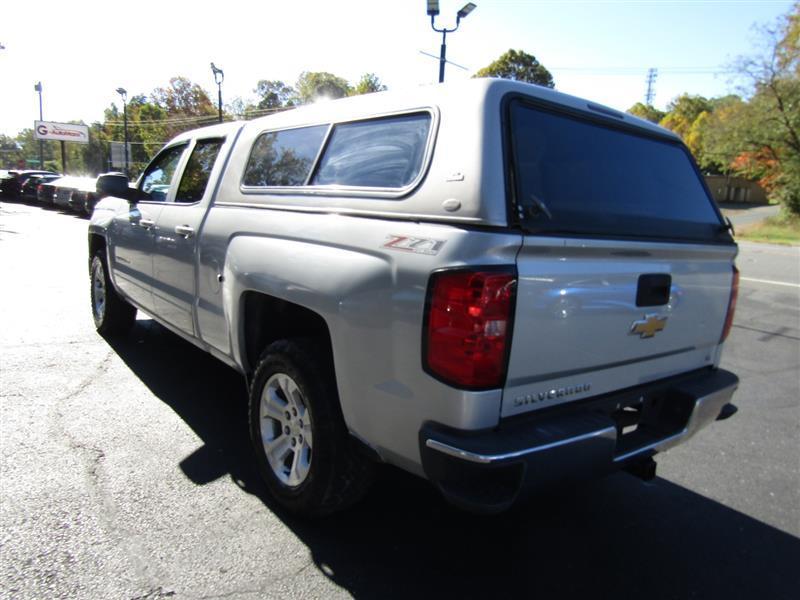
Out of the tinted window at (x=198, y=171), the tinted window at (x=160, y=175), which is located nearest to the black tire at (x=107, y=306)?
the tinted window at (x=160, y=175)

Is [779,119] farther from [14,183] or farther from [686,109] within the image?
[686,109]

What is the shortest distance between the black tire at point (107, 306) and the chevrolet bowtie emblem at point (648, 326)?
15.5 ft

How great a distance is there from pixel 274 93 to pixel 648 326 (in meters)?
87.3

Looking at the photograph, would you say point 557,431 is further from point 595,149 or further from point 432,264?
point 595,149

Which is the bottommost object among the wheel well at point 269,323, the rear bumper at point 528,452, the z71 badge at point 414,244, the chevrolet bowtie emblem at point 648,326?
the rear bumper at point 528,452

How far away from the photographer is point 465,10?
14453mm

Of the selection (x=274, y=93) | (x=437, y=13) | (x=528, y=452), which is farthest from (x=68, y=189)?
(x=274, y=93)

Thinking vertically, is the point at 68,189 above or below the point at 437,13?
below

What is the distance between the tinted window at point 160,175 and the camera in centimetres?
441

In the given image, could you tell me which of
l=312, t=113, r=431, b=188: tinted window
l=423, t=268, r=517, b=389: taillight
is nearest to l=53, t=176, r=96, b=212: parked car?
l=312, t=113, r=431, b=188: tinted window

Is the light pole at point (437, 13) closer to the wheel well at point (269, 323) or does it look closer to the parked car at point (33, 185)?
the wheel well at point (269, 323)

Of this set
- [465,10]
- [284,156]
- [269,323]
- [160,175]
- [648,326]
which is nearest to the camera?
[648,326]

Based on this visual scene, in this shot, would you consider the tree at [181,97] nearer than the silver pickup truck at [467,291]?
No

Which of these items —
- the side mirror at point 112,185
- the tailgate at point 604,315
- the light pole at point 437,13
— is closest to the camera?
the tailgate at point 604,315
